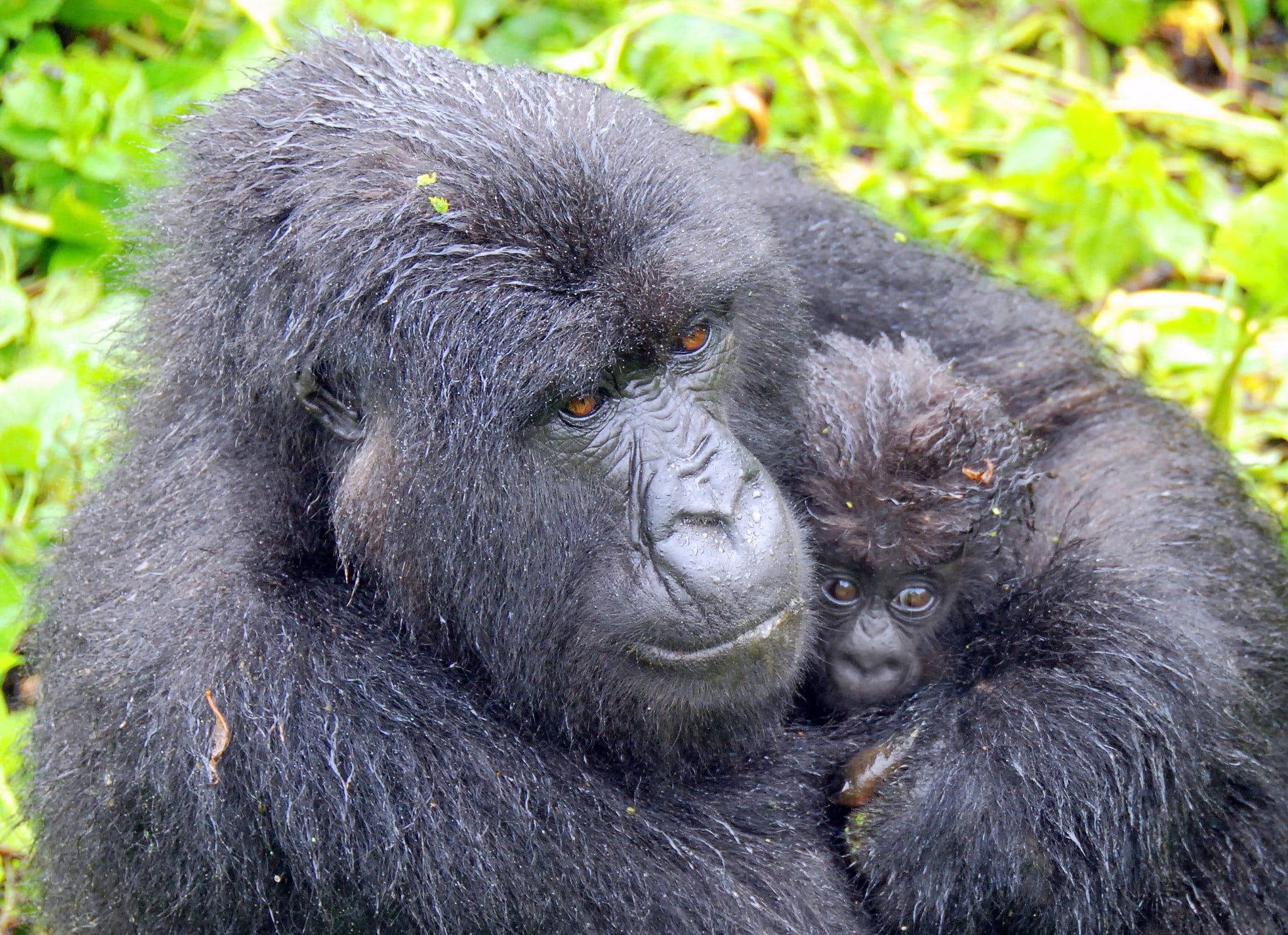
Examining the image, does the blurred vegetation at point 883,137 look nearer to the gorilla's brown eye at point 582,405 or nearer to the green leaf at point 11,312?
the green leaf at point 11,312

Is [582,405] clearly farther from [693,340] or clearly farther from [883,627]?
[883,627]

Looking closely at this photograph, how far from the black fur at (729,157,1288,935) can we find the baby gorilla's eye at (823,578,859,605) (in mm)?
349

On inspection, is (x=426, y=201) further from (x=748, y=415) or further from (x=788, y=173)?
(x=788, y=173)

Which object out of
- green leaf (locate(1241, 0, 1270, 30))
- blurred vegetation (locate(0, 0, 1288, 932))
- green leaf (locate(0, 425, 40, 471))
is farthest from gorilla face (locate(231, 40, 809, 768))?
green leaf (locate(1241, 0, 1270, 30))

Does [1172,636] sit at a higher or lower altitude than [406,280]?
lower

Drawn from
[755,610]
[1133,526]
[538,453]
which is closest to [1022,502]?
[1133,526]

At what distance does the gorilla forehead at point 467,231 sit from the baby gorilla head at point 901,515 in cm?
63

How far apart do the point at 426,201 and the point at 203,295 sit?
26.6 inches

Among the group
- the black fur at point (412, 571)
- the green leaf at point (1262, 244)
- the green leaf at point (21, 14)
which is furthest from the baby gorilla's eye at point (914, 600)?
the green leaf at point (21, 14)

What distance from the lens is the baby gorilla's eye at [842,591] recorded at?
3.78 metres

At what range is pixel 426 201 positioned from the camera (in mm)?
3004

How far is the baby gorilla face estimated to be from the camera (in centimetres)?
375

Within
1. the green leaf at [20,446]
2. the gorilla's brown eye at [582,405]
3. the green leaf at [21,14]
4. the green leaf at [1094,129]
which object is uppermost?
the gorilla's brown eye at [582,405]

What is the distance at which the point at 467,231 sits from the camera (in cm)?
298
